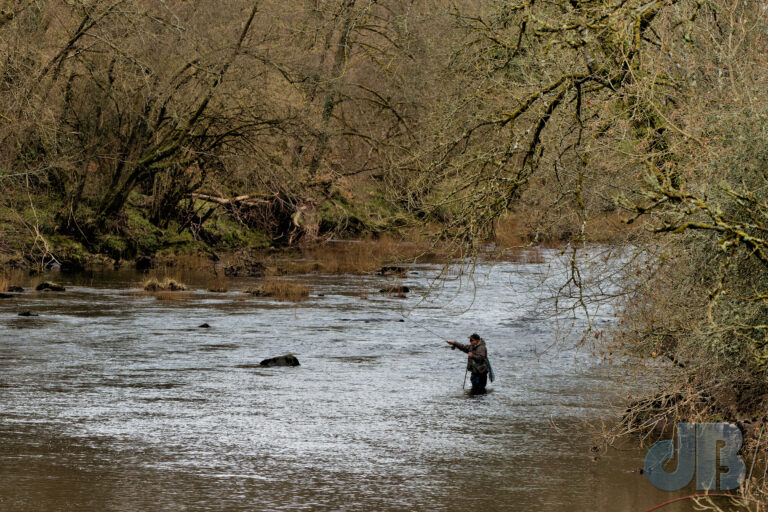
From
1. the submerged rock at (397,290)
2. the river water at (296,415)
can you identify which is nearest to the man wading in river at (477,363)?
the river water at (296,415)

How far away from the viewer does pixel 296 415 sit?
15.6 m

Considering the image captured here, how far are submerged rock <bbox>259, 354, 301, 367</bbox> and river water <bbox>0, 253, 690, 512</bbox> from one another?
200mm

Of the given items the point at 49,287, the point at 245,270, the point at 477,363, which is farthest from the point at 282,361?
the point at 245,270

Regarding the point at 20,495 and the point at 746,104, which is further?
the point at 20,495

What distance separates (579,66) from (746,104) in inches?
146

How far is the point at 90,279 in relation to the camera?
3156 cm

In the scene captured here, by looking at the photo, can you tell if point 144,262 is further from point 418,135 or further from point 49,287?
point 418,135

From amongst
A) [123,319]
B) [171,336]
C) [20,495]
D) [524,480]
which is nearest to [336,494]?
[524,480]

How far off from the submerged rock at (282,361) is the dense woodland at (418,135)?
3.83 meters

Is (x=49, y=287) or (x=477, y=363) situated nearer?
(x=477, y=363)

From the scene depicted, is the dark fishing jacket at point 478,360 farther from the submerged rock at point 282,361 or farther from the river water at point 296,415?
the submerged rock at point 282,361

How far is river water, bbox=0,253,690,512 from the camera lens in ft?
38.6

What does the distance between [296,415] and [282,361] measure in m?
4.20

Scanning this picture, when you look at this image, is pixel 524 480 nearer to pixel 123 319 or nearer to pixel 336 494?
pixel 336 494
